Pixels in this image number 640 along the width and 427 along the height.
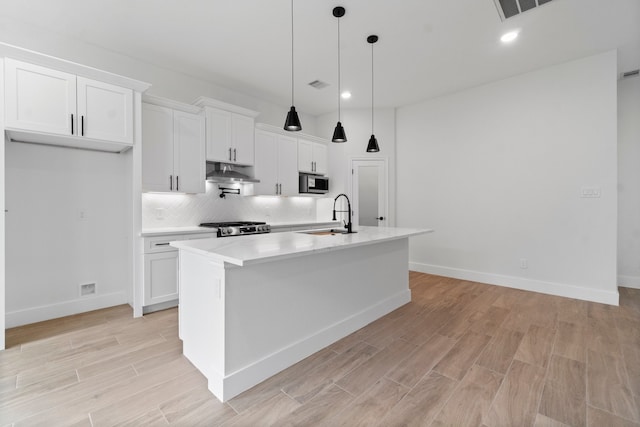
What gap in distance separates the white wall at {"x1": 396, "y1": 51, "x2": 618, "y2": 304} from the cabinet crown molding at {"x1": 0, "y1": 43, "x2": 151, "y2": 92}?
4.32m

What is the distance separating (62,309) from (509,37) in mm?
5708

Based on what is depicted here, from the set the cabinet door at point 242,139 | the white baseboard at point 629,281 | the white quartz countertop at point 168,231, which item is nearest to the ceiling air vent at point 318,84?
the cabinet door at point 242,139

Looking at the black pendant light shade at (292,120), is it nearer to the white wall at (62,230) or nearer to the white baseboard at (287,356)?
the white baseboard at (287,356)

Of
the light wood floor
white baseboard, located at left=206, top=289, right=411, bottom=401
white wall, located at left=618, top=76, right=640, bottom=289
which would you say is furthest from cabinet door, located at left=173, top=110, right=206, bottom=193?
white wall, located at left=618, top=76, right=640, bottom=289

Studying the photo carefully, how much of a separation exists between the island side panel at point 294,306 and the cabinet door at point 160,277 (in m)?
1.89

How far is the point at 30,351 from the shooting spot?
2.42 m

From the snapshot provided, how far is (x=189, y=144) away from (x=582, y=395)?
4363 millimetres

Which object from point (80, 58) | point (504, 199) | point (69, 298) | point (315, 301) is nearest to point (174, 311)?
point (69, 298)

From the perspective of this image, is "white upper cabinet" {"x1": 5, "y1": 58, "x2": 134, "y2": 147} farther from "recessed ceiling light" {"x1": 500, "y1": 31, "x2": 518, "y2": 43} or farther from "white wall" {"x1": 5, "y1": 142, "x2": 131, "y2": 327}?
"recessed ceiling light" {"x1": 500, "y1": 31, "x2": 518, "y2": 43}

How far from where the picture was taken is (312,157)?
5.54m

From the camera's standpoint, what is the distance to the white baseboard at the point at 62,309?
2.92 meters

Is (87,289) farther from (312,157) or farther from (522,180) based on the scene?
(522,180)

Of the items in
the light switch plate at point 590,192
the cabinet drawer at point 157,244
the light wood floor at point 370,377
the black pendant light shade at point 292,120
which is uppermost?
the black pendant light shade at point 292,120

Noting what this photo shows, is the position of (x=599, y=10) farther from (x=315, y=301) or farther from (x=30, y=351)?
(x=30, y=351)
